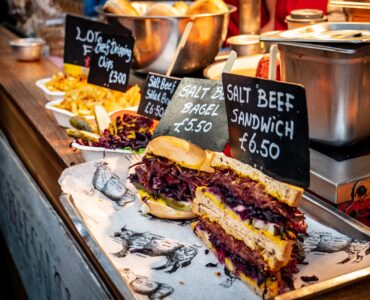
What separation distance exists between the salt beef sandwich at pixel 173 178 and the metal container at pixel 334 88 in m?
0.41

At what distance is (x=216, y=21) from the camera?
282 centimetres

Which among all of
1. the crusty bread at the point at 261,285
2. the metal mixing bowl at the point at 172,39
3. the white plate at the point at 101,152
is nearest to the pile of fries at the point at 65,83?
the metal mixing bowl at the point at 172,39

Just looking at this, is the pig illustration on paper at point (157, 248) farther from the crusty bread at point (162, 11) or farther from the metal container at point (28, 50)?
the metal container at point (28, 50)

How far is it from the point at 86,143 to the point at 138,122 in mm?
243

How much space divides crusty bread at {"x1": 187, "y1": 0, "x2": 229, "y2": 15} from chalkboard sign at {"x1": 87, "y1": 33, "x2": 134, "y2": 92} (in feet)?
1.72

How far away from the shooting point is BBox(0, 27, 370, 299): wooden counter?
178 centimetres

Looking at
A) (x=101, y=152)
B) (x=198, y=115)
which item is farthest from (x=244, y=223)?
(x=101, y=152)

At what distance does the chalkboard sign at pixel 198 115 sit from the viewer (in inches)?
70.4

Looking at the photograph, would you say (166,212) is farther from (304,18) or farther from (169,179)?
(304,18)

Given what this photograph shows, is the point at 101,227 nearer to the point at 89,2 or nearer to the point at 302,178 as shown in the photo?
the point at 302,178

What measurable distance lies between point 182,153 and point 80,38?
1357 millimetres

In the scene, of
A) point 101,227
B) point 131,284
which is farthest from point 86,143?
point 131,284

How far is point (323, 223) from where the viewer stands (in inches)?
60.8

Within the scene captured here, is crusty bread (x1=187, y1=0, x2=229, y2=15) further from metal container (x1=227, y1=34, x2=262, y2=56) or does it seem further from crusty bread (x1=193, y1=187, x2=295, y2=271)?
crusty bread (x1=193, y1=187, x2=295, y2=271)
